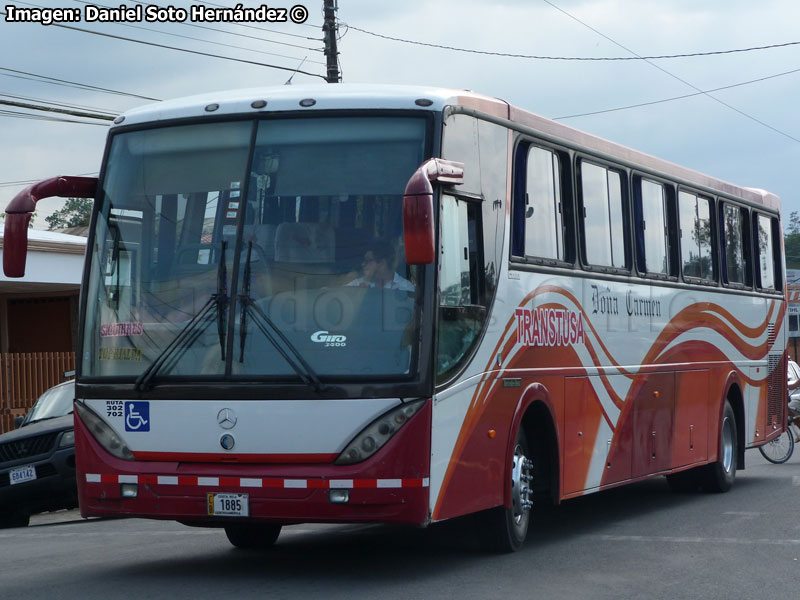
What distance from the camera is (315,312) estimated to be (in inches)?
334

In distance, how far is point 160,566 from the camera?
32.1 feet

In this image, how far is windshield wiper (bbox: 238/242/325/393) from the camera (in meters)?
8.37

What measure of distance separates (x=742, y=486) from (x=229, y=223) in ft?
31.2

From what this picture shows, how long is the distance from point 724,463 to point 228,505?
8.54 metres

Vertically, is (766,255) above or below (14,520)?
above

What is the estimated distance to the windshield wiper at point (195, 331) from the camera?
28.2 feet

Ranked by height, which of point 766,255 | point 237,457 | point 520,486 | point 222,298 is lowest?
point 520,486

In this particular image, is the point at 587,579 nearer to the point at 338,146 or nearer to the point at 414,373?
the point at 414,373

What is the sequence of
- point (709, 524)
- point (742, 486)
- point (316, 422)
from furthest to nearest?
point (742, 486)
point (709, 524)
point (316, 422)

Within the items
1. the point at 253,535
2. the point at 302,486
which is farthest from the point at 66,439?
the point at 302,486

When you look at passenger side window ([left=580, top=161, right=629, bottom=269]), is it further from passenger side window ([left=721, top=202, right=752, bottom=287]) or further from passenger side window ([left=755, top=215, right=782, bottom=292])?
passenger side window ([left=755, top=215, right=782, bottom=292])

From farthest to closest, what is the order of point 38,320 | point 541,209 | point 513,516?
point 38,320 < point 541,209 < point 513,516

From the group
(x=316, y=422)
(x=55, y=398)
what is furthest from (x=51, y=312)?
(x=316, y=422)

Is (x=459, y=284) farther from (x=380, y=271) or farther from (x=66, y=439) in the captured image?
(x=66, y=439)
